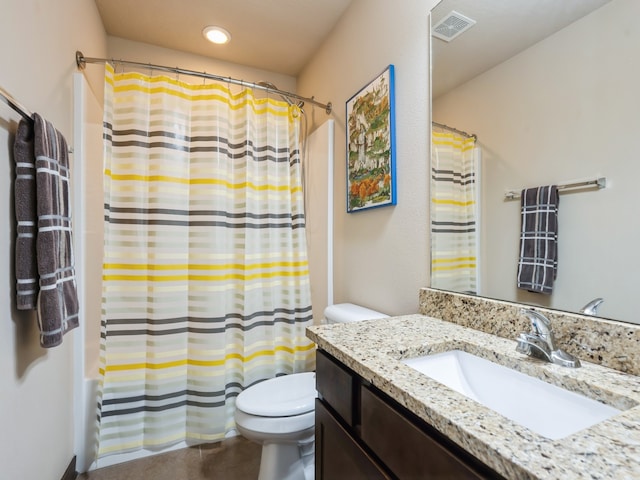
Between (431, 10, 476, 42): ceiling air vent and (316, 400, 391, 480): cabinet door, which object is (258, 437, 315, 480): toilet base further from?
(431, 10, 476, 42): ceiling air vent

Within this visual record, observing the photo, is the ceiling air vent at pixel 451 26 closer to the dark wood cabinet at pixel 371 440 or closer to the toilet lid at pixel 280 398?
the dark wood cabinet at pixel 371 440

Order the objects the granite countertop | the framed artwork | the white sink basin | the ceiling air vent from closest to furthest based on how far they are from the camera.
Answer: the granite countertop → the white sink basin → the ceiling air vent → the framed artwork

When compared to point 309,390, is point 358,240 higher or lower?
higher

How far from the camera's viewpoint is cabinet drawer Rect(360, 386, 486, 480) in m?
0.48

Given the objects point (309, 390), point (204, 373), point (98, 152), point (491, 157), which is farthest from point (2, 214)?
point (491, 157)

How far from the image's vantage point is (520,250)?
89 cm

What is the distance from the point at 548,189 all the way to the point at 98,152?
221 cm

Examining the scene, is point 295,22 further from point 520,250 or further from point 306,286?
point 520,250

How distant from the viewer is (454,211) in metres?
1.12

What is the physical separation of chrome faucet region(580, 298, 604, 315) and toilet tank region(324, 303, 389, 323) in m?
0.80

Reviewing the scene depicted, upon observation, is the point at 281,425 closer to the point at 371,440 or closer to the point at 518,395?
the point at 371,440

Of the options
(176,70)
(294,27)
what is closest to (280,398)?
(176,70)

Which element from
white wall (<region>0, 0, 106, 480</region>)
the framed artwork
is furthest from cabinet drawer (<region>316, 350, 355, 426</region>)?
white wall (<region>0, 0, 106, 480</region>)

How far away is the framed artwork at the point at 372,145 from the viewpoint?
138 cm
